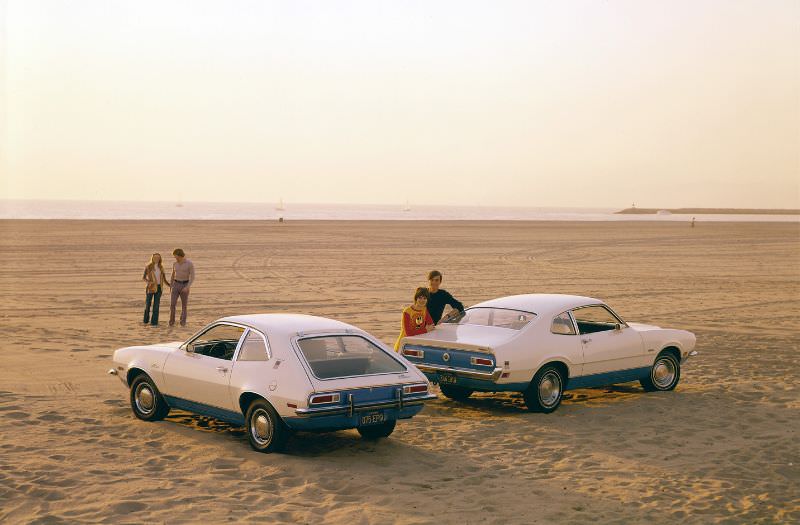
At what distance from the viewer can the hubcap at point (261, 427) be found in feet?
32.8

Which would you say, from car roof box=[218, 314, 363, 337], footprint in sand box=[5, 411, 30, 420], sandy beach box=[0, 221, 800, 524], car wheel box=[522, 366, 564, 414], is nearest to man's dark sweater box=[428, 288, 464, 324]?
sandy beach box=[0, 221, 800, 524]

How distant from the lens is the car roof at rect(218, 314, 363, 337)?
10.4 meters

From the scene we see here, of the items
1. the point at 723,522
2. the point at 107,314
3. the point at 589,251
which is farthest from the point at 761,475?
the point at 589,251

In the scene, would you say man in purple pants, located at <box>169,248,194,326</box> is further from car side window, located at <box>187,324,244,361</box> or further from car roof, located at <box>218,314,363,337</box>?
car roof, located at <box>218,314,363,337</box>

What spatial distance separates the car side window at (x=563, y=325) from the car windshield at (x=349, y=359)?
110 inches

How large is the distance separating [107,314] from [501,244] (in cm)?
3588

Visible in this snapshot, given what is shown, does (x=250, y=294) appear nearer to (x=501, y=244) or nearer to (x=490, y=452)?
(x=490, y=452)

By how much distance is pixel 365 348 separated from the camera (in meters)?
10.7

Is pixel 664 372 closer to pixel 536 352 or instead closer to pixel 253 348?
pixel 536 352

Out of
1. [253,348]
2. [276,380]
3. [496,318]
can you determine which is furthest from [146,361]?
[496,318]

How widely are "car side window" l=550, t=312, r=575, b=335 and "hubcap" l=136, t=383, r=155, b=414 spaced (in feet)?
16.8

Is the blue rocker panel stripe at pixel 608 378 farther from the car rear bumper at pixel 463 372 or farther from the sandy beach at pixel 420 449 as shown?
the car rear bumper at pixel 463 372

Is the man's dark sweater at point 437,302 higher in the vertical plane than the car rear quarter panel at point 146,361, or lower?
higher

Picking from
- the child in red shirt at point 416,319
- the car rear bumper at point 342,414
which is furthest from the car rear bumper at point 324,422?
the child in red shirt at point 416,319
